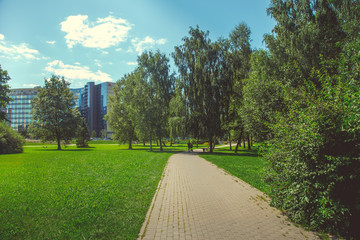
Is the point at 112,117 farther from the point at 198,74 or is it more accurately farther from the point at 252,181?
the point at 252,181

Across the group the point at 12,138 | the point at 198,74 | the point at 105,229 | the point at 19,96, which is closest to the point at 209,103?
the point at 198,74

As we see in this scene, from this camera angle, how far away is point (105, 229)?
446cm

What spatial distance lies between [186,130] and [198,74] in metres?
6.96

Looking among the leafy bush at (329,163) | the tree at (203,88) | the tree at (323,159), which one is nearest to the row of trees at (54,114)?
the tree at (203,88)

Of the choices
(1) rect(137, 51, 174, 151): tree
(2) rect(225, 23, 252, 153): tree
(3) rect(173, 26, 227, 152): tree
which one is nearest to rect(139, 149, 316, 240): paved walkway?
(3) rect(173, 26, 227, 152): tree

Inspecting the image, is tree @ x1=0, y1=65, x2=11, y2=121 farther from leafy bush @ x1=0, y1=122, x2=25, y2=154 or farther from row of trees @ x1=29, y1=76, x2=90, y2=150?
row of trees @ x1=29, y1=76, x2=90, y2=150

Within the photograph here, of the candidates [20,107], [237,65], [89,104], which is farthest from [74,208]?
[20,107]

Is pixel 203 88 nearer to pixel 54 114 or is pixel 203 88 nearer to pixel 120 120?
pixel 120 120

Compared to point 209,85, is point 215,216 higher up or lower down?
lower down

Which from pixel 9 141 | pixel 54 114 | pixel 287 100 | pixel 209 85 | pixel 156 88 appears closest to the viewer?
pixel 287 100

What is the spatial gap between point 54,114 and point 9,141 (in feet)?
35.7

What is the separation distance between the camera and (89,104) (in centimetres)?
13638

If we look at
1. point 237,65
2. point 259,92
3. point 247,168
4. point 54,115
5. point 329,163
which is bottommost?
point 247,168

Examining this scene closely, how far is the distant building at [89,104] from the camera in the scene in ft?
422
